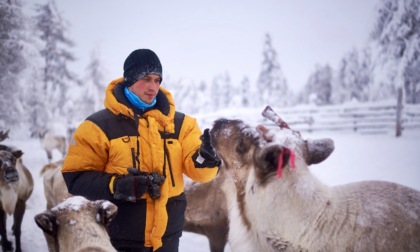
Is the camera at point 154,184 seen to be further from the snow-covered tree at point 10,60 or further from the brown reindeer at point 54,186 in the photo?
the snow-covered tree at point 10,60

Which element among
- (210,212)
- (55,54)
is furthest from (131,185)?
(55,54)

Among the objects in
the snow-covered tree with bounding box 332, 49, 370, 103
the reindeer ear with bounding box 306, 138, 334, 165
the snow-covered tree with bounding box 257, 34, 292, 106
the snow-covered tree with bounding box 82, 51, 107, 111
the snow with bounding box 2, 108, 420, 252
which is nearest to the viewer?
the reindeer ear with bounding box 306, 138, 334, 165

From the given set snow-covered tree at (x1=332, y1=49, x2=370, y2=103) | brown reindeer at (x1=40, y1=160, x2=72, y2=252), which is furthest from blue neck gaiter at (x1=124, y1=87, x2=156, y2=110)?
snow-covered tree at (x1=332, y1=49, x2=370, y2=103)

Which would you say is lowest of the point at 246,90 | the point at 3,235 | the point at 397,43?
the point at 3,235

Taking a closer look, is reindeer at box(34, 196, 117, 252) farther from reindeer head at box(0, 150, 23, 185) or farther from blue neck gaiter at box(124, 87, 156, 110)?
reindeer head at box(0, 150, 23, 185)

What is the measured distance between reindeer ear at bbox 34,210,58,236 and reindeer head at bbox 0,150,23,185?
374cm

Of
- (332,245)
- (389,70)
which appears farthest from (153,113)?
(389,70)

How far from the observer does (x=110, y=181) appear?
2199mm

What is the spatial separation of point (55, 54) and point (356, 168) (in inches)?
648

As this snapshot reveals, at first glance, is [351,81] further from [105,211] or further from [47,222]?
[47,222]

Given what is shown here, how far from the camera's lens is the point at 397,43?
26.5ft

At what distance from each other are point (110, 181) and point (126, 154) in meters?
0.24

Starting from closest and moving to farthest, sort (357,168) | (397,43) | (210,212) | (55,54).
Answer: (210,212)
(357,168)
(397,43)
(55,54)

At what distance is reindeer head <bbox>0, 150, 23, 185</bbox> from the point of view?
4836mm
